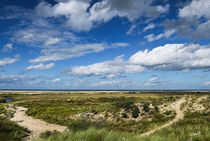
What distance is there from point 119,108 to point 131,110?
3605mm

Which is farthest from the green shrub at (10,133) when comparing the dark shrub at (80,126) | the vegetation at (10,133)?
the dark shrub at (80,126)

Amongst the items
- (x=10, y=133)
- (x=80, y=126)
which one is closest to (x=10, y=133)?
(x=10, y=133)

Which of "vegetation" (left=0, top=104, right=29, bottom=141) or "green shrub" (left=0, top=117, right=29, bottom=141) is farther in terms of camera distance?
"vegetation" (left=0, top=104, right=29, bottom=141)

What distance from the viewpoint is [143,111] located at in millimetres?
31953

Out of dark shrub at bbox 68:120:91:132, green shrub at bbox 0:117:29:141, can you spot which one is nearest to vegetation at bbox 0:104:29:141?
green shrub at bbox 0:117:29:141

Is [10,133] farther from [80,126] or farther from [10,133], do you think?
[80,126]

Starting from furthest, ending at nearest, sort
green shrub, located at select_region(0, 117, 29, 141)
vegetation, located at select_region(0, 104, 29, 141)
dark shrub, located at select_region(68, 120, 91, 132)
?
1. vegetation, located at select_region(0, 104, 29, 141)
2. green shrub, located at select_region(0, 117, 29, 141)
3. dark shrub, located at select_region(68, 120, 91, 132)

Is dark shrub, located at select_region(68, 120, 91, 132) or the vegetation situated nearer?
dark shrub, located at select_region(68, 120, 91, 132)

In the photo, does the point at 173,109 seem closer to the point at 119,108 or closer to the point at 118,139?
the point at 119,108

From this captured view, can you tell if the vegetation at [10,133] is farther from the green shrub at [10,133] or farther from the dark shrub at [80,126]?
the dark shrub at [80,126]

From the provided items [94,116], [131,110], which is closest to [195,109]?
[131,110]

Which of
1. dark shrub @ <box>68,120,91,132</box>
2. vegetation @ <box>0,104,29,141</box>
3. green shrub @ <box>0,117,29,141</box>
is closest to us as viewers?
dark shrub @ <box>68,120,91,132</box>

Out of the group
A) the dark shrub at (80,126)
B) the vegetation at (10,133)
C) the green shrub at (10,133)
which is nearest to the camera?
the dark shrub at (80,126)

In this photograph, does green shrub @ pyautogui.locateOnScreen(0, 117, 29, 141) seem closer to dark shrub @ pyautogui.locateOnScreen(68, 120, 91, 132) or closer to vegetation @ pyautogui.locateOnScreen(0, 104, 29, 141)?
vegetation @ pyautogui.locateOnScreen(0, 104, 29, 141)
